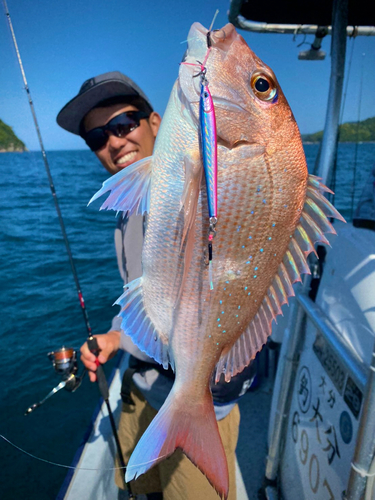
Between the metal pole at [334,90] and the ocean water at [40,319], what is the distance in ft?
4.78

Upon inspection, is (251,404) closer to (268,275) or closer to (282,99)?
(268,275)

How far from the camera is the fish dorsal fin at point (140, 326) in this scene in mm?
1092

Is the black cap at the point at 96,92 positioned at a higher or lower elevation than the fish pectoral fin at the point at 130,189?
higher

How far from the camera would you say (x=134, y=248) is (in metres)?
1.84

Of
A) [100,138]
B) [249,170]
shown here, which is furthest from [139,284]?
[100,138]

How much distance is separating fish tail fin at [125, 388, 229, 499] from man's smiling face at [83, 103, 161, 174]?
1.34 metres

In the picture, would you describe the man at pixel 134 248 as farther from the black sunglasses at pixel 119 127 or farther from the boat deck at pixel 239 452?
the boat deck at pixel 239 452

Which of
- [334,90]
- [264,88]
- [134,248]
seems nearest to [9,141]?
[134,248]

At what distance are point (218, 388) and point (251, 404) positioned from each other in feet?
7.04

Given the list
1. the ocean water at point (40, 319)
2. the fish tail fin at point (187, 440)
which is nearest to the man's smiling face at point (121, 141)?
the ocean water at point (40, 319)

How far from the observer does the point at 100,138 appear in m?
1.82

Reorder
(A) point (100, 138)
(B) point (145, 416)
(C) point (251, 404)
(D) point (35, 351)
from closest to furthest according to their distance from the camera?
1. (A) point (100, 138)
2. (B) point (145, 416)
3. (C) point (251, 404)
4. (D) point (35, 351)

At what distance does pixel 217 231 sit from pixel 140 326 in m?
0.47

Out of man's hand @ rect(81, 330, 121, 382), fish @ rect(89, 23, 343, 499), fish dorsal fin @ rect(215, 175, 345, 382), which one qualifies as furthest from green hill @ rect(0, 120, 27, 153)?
fish dorsal fin @ rect(215, 175, 345, 382)
